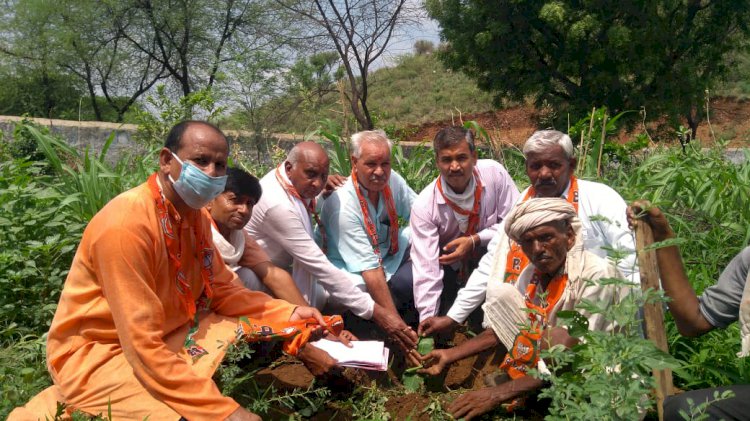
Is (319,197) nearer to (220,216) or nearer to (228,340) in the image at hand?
(220,216)

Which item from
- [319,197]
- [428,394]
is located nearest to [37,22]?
[319,197]

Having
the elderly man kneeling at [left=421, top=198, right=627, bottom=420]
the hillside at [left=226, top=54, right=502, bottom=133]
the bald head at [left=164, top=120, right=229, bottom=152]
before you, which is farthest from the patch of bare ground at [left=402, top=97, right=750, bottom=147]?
the bald head at [left=164, top=120, right=229, bottom=152]

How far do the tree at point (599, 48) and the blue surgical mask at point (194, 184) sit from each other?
35.8ft

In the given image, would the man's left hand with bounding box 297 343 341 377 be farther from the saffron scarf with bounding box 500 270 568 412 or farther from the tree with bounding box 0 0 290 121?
the tree with bounding box 0 0 290 121

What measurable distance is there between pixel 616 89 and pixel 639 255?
1179 centimetres

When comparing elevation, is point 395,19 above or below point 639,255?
above

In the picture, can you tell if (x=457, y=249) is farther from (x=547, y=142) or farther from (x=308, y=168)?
(x=308, y=168)

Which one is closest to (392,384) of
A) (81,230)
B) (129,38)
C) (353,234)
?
(353,234)

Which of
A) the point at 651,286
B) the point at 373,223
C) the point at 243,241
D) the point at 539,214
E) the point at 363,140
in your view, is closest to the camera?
the point at 651,286

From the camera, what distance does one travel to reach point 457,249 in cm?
476

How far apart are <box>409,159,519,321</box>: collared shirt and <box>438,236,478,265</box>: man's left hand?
51 mm

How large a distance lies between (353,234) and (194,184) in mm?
1814

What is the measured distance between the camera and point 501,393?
3549 millimetres

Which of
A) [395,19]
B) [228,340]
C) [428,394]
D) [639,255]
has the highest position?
[395,19]
